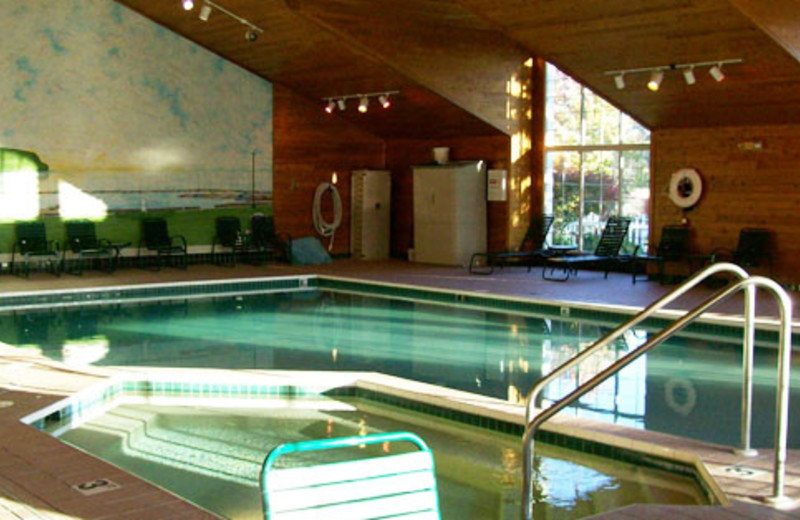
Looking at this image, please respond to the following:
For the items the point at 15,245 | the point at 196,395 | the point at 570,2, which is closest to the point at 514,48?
the point at 570,2

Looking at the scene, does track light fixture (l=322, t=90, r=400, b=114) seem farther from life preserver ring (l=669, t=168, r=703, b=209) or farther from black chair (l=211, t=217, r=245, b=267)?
life preserver ring (l=669, t=168, r=703, b=209)

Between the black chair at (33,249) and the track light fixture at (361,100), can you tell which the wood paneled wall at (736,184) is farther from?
the black chair at (33,249)

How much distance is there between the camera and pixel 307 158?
1491 centimetres

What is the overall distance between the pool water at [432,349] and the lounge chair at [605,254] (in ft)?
7.10

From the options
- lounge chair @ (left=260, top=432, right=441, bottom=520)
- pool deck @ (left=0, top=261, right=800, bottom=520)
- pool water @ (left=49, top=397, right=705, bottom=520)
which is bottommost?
pool water @ (left=49, top=397, right=705, bottom=520)

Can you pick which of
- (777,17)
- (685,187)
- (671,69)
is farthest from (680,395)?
(685,187)

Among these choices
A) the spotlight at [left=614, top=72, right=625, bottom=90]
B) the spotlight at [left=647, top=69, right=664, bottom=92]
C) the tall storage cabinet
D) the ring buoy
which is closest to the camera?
the ring buoy

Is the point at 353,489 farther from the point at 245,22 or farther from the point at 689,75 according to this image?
the point at 245,22

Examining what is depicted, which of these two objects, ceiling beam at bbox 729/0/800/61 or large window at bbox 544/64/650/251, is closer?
ceiling beam at bbox 729/0/800/61

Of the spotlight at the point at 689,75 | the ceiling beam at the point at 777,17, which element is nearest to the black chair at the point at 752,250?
the spotlight at the point at 689,75

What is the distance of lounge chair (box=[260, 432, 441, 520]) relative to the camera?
2.09 metres

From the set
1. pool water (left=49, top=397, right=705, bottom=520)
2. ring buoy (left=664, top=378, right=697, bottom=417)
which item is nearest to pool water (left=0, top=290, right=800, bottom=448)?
ring buoy (left=664, top=378, right=697, bottom=417)

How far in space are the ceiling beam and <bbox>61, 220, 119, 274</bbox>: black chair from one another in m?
8.49

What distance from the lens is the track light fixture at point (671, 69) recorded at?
974 centimetres
